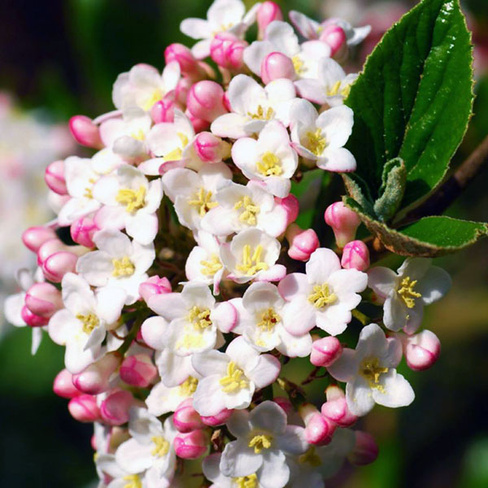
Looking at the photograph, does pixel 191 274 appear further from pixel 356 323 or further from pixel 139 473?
pixel 356 323

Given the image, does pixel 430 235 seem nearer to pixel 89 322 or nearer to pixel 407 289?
pixel 407 289

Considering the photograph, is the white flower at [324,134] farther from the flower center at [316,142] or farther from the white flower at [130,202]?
the white flower at [130,202]

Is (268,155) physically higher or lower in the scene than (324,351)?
higher

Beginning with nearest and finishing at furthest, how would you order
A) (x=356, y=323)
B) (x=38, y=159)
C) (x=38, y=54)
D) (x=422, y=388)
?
(x=356, y=323) < (x=38, y=159) < (x=422, y=388) < (x=38, y=54)

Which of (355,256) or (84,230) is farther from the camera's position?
(84,230)

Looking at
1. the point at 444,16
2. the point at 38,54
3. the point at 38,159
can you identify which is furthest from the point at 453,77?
the point at 38,54

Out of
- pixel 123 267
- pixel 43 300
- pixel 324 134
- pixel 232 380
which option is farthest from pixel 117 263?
pixel 324 134

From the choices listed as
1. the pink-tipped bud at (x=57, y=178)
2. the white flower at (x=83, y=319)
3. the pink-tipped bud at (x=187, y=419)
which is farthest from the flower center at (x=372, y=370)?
the pink-tipped bud at (x=57, y=178)
